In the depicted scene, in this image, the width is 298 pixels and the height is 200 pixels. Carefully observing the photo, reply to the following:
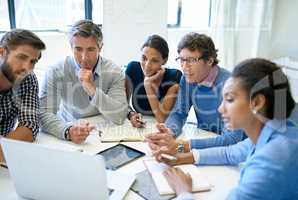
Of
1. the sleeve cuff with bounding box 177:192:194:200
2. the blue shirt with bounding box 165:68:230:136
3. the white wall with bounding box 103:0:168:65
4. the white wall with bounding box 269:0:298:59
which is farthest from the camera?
the white wall with bounding box 269:0:298:59

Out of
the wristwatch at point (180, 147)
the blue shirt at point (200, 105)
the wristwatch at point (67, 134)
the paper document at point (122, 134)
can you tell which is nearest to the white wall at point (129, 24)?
the blue shirt at point (200, 105)

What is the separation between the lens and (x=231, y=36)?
3.86 m

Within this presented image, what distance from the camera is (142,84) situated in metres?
2.02

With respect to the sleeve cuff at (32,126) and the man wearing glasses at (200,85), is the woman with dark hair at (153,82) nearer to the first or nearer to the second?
the man wearing glasses at (200,85)

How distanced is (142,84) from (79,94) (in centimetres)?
42

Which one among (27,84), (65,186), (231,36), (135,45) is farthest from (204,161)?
(231,36)

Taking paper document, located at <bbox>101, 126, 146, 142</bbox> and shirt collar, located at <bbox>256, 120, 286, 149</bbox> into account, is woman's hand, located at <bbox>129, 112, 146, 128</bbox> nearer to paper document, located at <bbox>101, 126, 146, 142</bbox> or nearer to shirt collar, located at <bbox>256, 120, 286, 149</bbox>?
paper document, located at <bbox>101, 126, 146, 142</bbox>

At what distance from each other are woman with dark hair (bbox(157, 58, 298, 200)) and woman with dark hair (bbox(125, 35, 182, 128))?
0.86m

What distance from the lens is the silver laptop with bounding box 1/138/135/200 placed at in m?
0.85

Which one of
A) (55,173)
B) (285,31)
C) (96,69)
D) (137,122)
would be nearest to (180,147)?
(137,122)

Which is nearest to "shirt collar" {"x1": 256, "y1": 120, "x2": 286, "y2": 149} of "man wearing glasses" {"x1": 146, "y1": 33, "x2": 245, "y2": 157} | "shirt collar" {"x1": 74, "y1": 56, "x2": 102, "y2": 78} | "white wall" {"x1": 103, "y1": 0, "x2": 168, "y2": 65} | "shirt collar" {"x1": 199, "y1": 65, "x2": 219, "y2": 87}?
"man wearing glasses" {"x1": 146, "y1": 33, "x2": 245, "y2": 157}

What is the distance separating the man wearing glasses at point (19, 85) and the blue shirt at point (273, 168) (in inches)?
37.8

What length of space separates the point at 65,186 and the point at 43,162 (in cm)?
10

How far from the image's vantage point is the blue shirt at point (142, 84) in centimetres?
195
